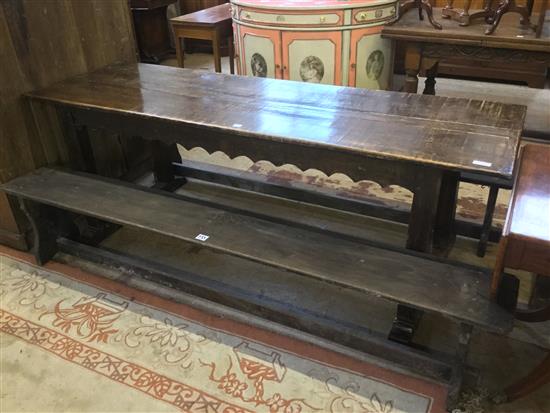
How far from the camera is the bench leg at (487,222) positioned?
210cm

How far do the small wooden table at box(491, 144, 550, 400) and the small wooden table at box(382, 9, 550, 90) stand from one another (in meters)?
1.60

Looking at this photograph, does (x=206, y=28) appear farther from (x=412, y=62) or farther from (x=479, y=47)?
(x=479, y=47)

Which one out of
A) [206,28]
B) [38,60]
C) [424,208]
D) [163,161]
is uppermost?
[38,60]

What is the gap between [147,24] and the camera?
537cm

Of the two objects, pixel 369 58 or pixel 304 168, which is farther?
pixel 369 58

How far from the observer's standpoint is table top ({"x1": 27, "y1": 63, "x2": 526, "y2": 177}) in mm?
1586

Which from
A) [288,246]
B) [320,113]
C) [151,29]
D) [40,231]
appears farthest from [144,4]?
[288,246]

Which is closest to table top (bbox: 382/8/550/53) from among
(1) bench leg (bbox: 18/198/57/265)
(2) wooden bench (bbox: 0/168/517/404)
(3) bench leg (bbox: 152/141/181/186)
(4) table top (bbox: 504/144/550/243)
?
(4) table top (bbox: 504/144/550/243)

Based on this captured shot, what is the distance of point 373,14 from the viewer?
3.48 m

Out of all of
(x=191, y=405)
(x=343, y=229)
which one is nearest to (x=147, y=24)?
(x=343, y=229)

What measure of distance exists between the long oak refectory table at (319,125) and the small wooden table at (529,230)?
76 mm

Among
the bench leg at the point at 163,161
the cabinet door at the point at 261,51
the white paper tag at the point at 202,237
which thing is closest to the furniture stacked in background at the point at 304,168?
the white paper tag at the point at 202,237

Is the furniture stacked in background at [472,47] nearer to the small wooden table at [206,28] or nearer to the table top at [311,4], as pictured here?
the table top at [311,4]

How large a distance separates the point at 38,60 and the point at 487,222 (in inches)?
84.5
